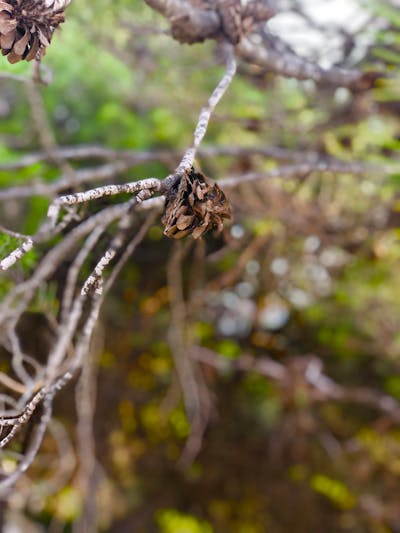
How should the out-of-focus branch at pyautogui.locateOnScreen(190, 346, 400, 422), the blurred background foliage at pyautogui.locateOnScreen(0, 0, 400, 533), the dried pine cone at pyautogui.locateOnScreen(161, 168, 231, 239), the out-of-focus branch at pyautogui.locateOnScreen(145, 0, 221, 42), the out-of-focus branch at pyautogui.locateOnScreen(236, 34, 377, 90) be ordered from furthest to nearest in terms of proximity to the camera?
the out-of-focus branch at pyautogui.locateOnScreen(190, 346, 400, 422) < the blurred background foliage at pyautogui.locateOnScreen(0, 0, 400, 533) < the out-of-focus branch at pyautogui.locateOnScreen(236, 34, 377, 90) < the out-of-focus branch at pyautogui.locateOnScreen(145, 0, 221, 42) < the dried pine cone at pyautogui.locateOnScreen(161, 168, 231, 239)

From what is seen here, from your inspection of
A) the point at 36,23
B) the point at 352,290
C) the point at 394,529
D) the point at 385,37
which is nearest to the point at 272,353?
the point at 352,290

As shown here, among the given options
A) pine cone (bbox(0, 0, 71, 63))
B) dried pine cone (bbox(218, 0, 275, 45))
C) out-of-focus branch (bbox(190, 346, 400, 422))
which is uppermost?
pine cone (bbox(0, 0, 71, 63))

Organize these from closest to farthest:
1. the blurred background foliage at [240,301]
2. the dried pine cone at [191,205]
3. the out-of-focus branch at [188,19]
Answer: the dried pine cone at [191,205]
the out-of-focus branch at [188,19]
the blurred background foliage at [240,301]

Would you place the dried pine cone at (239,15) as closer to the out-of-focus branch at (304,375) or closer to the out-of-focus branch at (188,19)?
the out-of-focus branch at (188,19)

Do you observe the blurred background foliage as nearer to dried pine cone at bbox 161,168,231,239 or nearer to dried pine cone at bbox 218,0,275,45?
dried pine cone at bbox 218,0,275,45

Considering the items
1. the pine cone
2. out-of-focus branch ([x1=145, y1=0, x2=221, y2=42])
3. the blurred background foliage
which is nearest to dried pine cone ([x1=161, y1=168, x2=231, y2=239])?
the pine cone

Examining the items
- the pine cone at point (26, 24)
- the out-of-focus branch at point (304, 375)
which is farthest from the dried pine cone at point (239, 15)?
the out-of-focus branch at point (304, 375)

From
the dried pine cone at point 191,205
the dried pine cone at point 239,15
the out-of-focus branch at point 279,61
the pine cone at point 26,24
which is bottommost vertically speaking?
the out-of-focus branch at point 279,61
